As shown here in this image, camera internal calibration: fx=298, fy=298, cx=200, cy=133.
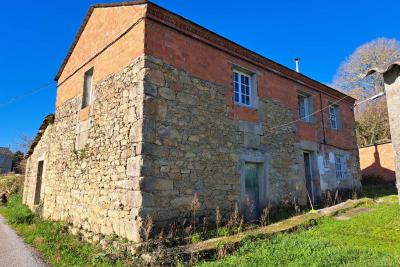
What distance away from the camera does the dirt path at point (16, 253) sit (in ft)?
20.0

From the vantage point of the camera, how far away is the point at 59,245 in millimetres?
7340

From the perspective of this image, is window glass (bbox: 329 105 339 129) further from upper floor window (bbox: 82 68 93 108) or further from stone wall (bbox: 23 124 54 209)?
stone wall (bbox: 23 124 54 209)

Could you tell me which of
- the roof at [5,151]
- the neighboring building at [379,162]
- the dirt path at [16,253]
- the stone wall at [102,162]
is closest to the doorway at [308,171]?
the stone wall at [102,162]

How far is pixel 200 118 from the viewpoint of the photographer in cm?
760

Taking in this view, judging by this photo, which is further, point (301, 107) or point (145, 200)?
point (301, 107)

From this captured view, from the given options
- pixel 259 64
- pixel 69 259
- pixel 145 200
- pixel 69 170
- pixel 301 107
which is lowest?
pixel 69 259

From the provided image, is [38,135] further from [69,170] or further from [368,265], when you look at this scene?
[368,265]

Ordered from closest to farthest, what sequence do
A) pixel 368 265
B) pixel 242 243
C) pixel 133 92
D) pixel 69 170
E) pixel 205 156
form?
pixel 368 265 < pixel 242 243 < pixel 133 92 < pixel 205 156 < pixel 69 170

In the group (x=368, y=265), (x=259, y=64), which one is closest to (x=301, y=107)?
(x=259, y=64)

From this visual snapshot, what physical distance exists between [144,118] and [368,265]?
4743 millimetres

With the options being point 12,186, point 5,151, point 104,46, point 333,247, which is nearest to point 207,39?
point 104,46

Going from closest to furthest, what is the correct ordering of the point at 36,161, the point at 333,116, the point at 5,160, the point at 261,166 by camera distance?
the point at 261,166
the point at 36,161
the point at 333,116
the point at 5,160

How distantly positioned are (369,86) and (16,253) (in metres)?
25.6

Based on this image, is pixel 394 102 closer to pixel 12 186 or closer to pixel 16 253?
pixel 16 253
